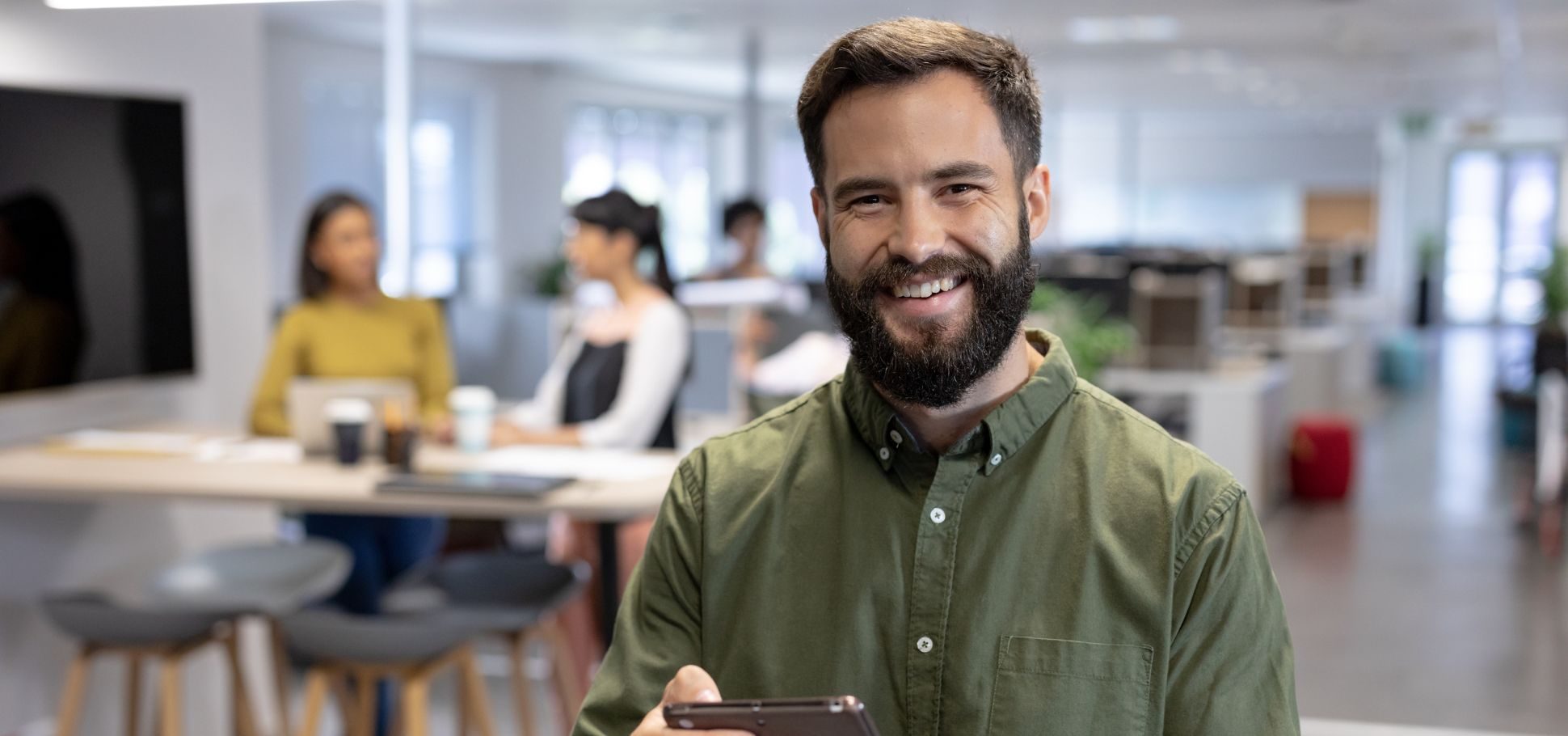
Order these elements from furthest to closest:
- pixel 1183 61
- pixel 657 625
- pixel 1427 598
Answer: pixel 1183 61 → pixel 1427 598 → pixel 657 625

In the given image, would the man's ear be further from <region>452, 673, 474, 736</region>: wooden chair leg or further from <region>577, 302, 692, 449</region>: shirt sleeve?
<region>577, 302, 692, 449</region>: shirt sleeve

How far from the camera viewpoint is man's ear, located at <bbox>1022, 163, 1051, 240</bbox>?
127cm

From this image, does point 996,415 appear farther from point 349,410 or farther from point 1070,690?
point 349,410

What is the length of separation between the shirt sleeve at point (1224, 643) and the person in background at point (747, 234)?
6.33 metres

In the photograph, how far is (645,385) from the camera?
371cm

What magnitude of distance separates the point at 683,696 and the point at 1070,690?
11.9 inches

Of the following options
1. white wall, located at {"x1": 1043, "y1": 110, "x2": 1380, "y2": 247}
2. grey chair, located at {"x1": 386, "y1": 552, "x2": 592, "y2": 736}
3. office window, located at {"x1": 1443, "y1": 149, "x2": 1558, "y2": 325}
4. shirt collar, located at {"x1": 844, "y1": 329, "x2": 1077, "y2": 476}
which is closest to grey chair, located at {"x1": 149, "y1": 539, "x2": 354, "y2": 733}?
grey chair, located at {"x1": 386, "y1": 552, "x2": 592, "y2": 736}

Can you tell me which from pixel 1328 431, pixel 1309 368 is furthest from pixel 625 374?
pixel 1309 368

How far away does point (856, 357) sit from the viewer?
1273mm

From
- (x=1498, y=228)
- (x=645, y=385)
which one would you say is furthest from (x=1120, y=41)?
(x=1498, y=228)

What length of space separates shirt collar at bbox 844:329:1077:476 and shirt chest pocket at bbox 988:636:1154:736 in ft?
0.51

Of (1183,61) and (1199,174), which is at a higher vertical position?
(1183,61)

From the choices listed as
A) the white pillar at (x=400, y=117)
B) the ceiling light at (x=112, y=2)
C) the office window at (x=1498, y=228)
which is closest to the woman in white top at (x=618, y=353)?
the ceiling light at (x=112, y=2)

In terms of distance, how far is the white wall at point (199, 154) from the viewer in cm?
408
